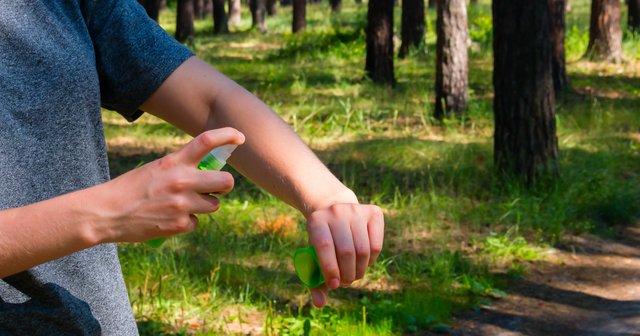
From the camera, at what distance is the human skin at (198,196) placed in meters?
1.34

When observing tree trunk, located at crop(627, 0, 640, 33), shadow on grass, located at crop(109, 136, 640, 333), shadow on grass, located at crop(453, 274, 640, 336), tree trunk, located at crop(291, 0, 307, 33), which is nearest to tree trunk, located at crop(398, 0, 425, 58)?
tree trunk, located at crop(627, 0, 640, 33)

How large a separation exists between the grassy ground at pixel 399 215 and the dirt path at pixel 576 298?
146 millimetres

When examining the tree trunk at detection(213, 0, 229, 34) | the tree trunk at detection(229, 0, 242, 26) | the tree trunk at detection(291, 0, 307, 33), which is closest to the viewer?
the tree trunk at detection(291, 0, 307, 33)

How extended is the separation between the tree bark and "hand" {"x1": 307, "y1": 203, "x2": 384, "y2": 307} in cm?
1379

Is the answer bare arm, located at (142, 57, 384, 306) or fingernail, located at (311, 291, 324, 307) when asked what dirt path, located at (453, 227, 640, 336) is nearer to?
bare arm, located at (142, 57, 384, 306)

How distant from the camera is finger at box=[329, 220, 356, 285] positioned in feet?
4.93

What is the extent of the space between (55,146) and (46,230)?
31 cm

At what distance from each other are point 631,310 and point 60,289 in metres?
5.31

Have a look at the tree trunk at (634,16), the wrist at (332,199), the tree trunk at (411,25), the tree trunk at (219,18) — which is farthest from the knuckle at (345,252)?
the tree trunk at (219,18)

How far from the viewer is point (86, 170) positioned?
176 centimetres

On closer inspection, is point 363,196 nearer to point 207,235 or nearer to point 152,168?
point 207,235

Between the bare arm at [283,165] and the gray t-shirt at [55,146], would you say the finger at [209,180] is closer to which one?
the bare arm at [283,165]

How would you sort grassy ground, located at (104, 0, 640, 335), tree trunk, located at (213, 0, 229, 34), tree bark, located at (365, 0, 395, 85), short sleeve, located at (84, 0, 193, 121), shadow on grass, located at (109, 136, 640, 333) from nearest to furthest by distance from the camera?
short sleeve, located at (84, 0, 193, 121) → grassy ground, located at (104, 0, 640, 335) → shadow on grass, located at (109, 136, 640, 333) → tree bark, located at (365, 0, 395, 85) → tree trunk, located at (213, 0, 229, 34)

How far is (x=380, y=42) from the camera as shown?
15.7 metres
